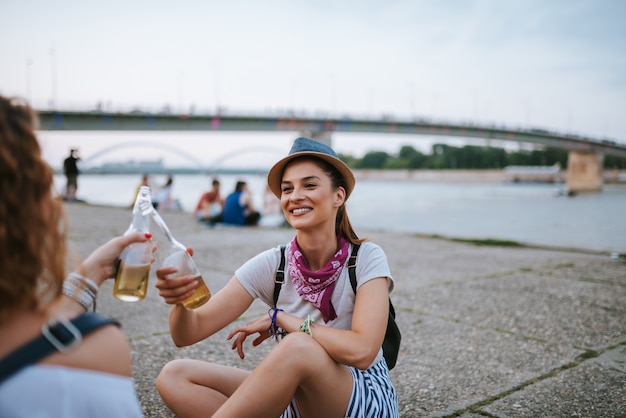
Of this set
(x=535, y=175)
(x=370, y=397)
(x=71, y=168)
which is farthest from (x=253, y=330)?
(x=535, y=175)

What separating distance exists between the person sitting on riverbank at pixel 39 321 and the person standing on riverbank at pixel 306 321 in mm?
724

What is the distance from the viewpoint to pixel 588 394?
9.20ft

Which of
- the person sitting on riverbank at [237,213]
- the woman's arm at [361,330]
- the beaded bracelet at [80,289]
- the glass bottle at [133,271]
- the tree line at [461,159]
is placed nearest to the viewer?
the beaded bracelet at [80,289]

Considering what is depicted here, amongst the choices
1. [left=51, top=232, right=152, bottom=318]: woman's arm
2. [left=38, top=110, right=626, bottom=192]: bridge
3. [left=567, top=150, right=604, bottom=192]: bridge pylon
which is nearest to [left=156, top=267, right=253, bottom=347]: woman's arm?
[left=51, top=232, right=152, bottom=318]: woman's arm

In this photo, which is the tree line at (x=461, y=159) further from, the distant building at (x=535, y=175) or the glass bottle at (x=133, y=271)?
the glass bottle at (x=133, y=271)

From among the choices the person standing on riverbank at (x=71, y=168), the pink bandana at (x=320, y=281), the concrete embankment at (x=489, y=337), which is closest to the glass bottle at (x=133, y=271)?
the concrete embankment at (x=489, y=337)

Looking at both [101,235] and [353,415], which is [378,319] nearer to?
[353,415]

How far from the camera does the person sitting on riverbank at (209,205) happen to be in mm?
12834

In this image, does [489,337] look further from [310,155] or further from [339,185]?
A: [310,155]

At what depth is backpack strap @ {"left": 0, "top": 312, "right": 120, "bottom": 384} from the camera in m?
0.92

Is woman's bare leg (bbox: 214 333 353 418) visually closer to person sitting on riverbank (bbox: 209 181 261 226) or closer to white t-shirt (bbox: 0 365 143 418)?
white t-shirt (bbox: 0 365 143 418)

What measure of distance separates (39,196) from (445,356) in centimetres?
298

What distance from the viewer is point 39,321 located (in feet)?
3.25

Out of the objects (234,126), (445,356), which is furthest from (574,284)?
(234,126)
